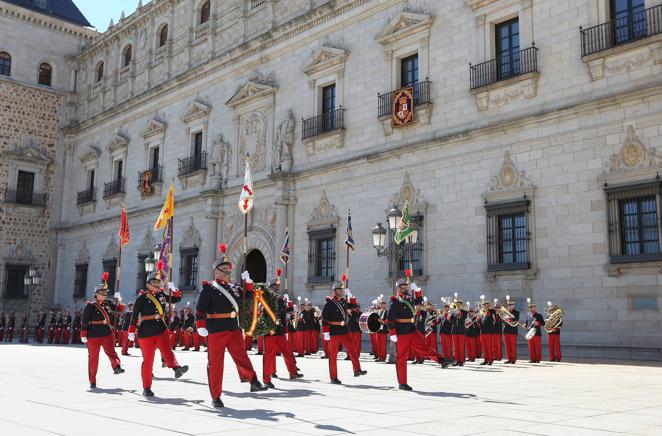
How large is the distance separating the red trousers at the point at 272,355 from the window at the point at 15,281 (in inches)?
1118

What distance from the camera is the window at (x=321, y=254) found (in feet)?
72.8

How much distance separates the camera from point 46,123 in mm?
38000

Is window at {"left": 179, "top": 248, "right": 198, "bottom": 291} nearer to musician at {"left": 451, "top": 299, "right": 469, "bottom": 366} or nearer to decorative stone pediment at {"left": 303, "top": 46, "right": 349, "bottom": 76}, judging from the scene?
decorative stone pediment at {"left": 303, "top": 46, "right": 349, "bottom": 76}

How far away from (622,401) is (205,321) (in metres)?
5.34

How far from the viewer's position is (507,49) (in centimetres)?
1856

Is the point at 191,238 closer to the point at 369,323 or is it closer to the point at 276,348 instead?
the point at 369,323

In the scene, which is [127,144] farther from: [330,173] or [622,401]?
[622,401]

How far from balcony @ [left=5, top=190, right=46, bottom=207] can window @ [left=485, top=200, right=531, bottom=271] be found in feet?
91.1

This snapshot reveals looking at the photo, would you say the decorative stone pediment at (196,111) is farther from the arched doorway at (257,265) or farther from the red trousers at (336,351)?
the red trousers at (336,351)

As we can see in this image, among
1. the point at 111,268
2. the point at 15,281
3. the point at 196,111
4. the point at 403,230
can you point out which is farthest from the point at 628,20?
the point at 15,281

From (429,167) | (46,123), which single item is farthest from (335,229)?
(46,123)

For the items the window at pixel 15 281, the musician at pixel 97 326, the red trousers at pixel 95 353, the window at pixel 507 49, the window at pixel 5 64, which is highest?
the window at pixel 5 64

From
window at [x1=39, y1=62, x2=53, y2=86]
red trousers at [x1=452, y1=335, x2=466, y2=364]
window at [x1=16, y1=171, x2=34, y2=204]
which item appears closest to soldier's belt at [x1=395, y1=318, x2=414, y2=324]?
red trousers at [x1=452, y1=335, x2=466, y2=364]

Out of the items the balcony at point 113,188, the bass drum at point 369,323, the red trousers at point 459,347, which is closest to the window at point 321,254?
the red trousers at point 459,347
